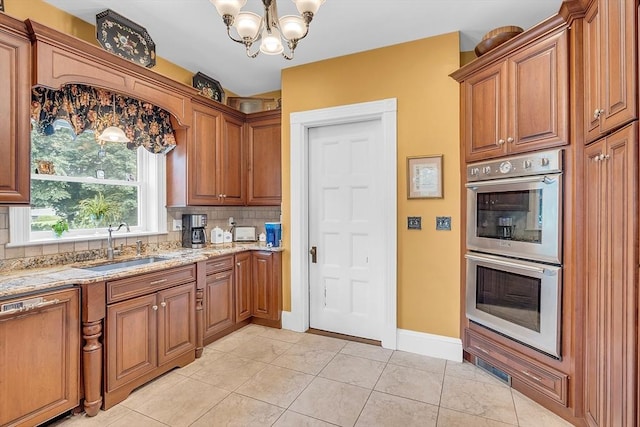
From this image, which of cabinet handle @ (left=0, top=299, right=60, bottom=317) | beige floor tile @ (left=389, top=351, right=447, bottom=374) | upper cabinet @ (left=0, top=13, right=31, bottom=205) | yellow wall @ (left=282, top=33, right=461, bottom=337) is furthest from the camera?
yellow wall @ (left=282, top=33, right=461, bottom=337)

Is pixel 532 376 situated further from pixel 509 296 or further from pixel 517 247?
pixel 517 247

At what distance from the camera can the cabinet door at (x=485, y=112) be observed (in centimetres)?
229

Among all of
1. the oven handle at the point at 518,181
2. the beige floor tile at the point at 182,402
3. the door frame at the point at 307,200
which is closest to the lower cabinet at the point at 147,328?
the beige floor tile at the point at 182,402

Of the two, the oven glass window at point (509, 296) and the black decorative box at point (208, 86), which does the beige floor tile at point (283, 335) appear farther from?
the black decorative box at point (208, 86)

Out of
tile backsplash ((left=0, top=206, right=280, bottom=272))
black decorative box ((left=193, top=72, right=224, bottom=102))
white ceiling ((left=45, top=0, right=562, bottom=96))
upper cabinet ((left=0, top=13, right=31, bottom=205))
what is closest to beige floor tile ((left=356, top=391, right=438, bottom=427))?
tile backsplash ((left=0, top=206, right=280, bottom=272))

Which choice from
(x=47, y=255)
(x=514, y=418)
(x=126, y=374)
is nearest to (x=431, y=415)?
(x=514, y=418)

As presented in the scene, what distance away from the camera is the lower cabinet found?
211 cm

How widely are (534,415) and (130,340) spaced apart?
2.76 meters

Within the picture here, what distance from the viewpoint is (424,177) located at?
2779 millimetres

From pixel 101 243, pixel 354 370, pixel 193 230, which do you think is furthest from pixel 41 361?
pixel 354 370

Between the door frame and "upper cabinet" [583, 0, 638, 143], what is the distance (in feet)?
4.61

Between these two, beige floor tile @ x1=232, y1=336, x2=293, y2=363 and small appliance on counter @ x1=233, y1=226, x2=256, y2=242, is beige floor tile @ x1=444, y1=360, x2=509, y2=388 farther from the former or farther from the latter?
small appliance on counter @ x1=233, y1=226, x2=256, y2=242

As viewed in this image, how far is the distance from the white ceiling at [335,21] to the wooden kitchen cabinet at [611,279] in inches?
56.2

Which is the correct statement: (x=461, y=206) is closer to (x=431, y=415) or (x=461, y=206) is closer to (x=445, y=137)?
(x=445, y=137)
